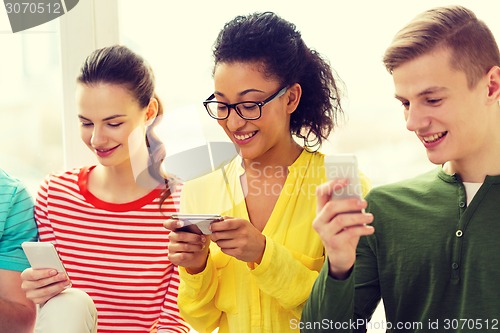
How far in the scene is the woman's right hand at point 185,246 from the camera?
1714 mm

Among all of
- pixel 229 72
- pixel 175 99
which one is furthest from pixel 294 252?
pixel 175 99

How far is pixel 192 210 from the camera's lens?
189 centimetres

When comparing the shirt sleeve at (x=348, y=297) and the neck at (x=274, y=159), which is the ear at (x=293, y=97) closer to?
the neck at (x=274, y=159)

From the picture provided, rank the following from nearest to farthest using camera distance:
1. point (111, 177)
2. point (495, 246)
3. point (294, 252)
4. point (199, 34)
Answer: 1. point (495, 246)
2. point (294, 252)
3. point (111, 177)
4. point (199, 34)

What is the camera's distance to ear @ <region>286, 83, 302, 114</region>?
189 cm

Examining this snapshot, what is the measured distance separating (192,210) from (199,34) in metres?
0.66

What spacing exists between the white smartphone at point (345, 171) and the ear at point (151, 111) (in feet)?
2.69

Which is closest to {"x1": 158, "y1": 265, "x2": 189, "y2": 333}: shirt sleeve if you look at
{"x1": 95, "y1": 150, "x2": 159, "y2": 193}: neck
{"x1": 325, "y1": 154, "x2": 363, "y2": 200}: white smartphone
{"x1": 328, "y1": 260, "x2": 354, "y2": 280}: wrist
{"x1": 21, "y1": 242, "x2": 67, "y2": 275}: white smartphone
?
{"x1": 95, "y1": 150, "x2": 159, "y2": 193}: neck

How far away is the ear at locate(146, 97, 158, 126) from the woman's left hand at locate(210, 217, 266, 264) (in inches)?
20.3

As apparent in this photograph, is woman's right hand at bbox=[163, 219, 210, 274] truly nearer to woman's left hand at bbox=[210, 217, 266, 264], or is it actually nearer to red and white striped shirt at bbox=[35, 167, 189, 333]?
woman's left hand at bbox=[210, 217, 266, 264]

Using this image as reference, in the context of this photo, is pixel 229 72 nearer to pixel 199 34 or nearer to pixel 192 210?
pixel 192 210
